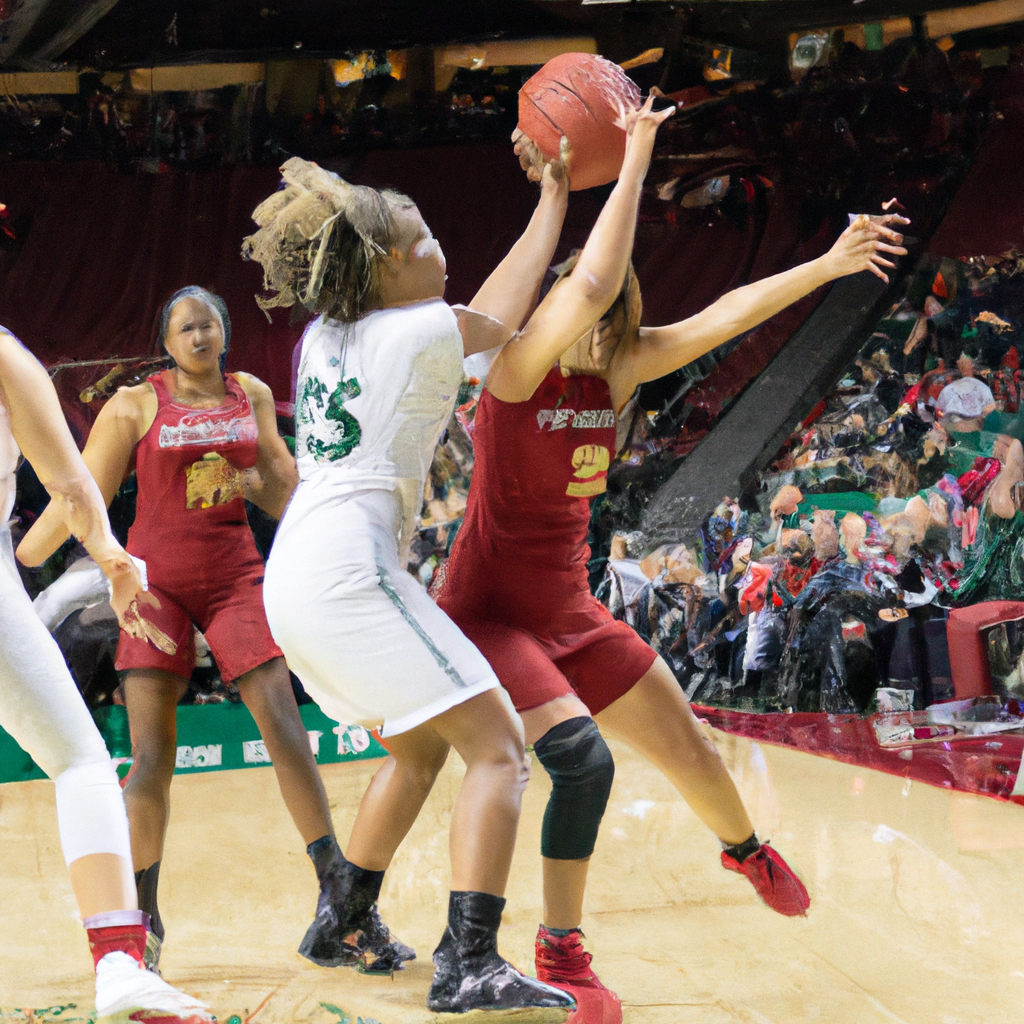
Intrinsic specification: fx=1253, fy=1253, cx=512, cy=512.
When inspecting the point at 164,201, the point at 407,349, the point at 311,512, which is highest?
the point at 164,201

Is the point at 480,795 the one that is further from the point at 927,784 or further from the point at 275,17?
the point at 275,17

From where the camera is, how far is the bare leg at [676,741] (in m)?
2.71

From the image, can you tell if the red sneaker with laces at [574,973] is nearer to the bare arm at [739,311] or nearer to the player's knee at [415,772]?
the player's knee at [415,772]

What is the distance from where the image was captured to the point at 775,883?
113 inches

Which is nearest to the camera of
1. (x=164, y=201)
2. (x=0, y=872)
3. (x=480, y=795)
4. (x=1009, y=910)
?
(x=480, y=795)

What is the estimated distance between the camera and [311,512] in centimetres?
235

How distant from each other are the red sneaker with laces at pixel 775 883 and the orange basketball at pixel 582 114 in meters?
1.58

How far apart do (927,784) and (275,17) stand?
3674 millimetres

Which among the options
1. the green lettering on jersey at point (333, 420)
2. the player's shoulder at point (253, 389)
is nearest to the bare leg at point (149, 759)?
A: the player's shoulder at point (253, 389)

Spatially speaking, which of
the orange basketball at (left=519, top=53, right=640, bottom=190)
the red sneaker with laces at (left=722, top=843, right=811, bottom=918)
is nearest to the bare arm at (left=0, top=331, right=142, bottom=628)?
the orange basketball at (left=519, top=53, right=640, bottom=190)

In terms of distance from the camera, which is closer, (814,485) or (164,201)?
(164,201)

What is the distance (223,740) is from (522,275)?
118 inches

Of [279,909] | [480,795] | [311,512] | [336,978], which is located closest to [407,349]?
[311,512]

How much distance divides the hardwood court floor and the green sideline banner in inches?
7.7
